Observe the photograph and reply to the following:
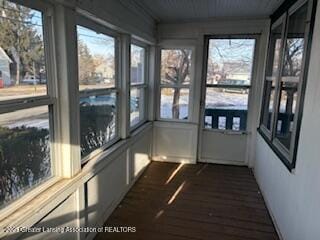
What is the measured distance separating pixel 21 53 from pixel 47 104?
35 cm

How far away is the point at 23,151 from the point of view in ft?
4.71

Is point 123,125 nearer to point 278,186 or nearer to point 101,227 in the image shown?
point 101,227

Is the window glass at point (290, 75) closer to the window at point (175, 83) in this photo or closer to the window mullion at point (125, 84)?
the window at point (175, 83)

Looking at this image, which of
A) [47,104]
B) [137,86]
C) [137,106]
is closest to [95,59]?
[47,104]

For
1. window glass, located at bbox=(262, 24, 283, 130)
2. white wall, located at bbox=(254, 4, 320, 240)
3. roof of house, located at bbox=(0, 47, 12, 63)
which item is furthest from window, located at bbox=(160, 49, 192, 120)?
→ roof of house, located at bbox=(0, 47, 12, 63)

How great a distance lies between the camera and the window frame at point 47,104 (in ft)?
4.31

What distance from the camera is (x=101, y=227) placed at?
233 centimetres

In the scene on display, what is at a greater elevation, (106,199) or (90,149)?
(90,149)

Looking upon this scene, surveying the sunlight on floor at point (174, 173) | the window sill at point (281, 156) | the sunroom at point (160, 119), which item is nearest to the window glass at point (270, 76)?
the sunroom at point (160, 119)

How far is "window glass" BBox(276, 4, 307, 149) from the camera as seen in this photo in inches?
85.1

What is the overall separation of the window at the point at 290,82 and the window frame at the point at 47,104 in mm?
1873

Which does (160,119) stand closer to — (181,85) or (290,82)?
(181,85)

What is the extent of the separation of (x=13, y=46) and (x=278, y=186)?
2.51m

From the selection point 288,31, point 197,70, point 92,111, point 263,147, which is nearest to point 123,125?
point 92,111
